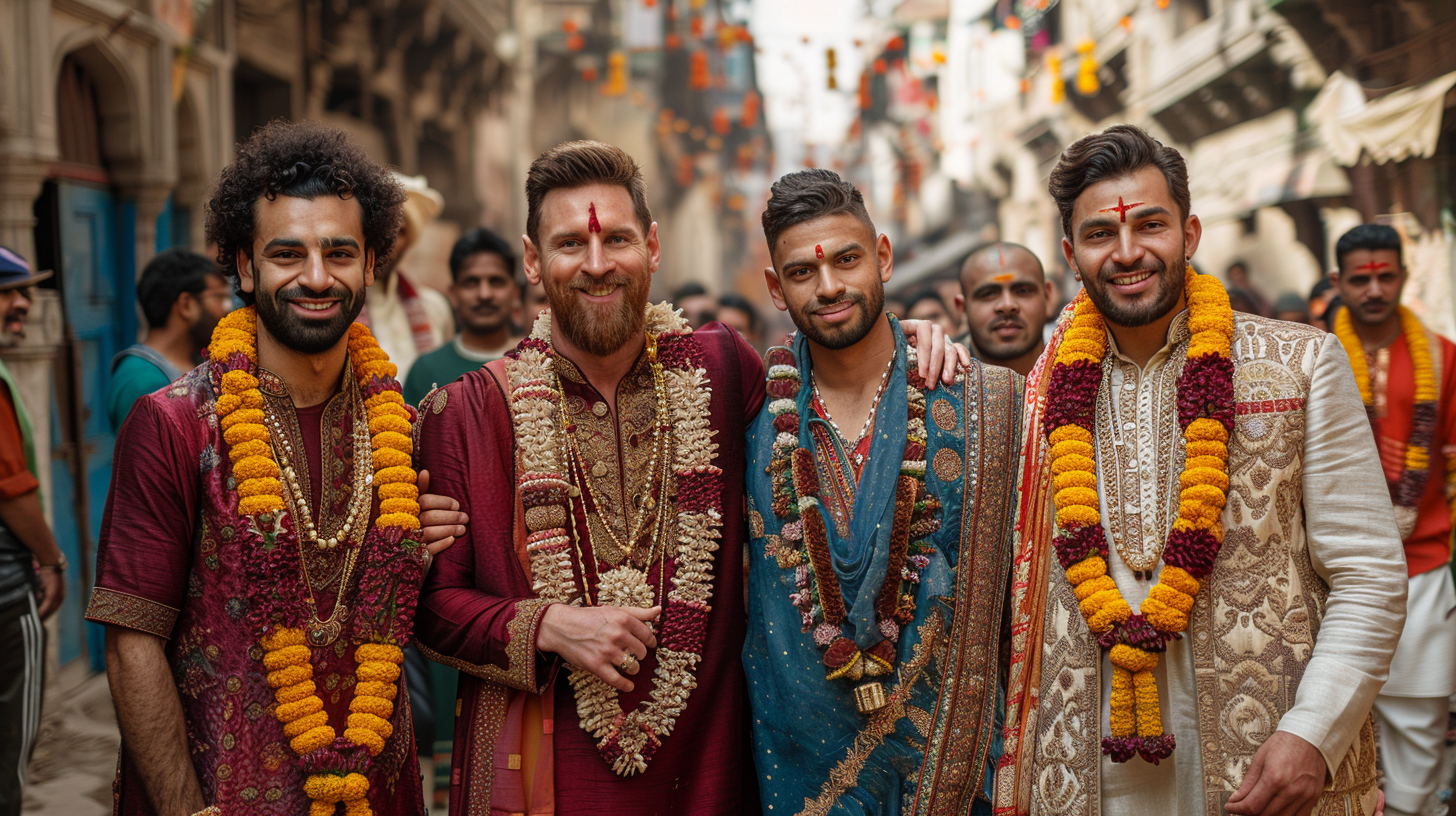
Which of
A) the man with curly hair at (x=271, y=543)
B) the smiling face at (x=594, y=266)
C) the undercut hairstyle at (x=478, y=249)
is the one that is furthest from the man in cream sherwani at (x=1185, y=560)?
the undercut hairstyle at (x=478, y=249)

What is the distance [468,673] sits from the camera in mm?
2621

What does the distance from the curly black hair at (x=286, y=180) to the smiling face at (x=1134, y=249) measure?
1.59 m

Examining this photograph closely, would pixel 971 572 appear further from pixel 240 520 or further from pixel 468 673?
pixel 240 520

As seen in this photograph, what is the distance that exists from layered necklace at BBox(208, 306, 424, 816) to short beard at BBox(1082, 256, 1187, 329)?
61.2 inches

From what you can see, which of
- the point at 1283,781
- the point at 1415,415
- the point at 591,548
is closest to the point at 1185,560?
the point at 1283,781

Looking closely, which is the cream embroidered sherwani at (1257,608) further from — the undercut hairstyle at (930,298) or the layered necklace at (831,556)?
the undercut hairstyle at (930,298)

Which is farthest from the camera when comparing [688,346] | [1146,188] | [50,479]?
[50,479]

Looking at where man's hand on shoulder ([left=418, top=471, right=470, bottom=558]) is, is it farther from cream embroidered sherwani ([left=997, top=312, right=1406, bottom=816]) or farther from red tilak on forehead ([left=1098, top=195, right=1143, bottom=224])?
red tilak on forehead ([left=1098, top=195, right=1143, bottom=224])

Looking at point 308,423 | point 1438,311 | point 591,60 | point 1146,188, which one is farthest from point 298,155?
point 591,60

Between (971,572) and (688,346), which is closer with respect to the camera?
(971,572)

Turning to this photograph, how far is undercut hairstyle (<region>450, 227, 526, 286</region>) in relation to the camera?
5.31 meters

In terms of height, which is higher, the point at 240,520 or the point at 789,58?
the point at 789,58

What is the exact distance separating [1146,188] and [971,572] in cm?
93

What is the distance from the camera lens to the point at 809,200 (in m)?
2.74
